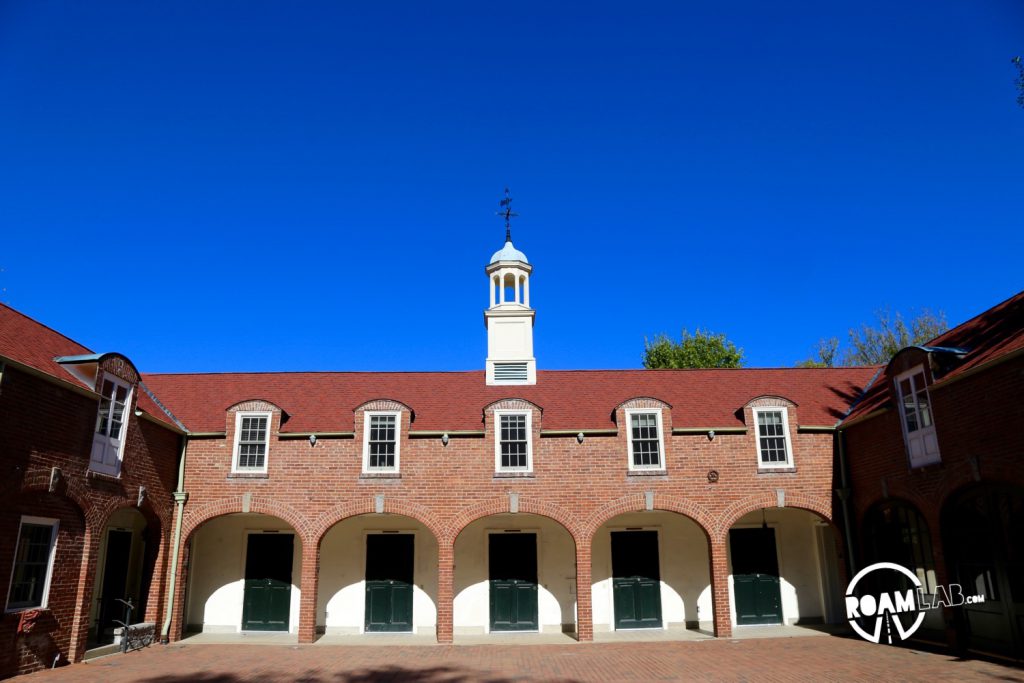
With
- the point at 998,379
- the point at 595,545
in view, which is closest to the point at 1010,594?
the point at 998,379

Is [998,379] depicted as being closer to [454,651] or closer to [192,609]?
[454,651]

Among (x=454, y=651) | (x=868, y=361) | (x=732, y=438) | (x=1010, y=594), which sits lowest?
(x=454, y=651)

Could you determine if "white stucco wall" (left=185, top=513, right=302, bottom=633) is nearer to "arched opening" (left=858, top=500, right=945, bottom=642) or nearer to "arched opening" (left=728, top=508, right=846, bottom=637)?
"arched opening" (left=728, top=508, right=846, bottom=637)

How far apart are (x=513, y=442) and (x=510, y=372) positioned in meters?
4.85

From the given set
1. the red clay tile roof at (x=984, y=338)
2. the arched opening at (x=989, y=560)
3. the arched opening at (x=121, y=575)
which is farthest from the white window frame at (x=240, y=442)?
the arched opening at (x=989, y=560)

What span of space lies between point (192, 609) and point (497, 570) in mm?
8695

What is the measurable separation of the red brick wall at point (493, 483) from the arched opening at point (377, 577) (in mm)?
1437

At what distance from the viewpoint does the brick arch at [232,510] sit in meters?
18.9

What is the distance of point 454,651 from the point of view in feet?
54.9

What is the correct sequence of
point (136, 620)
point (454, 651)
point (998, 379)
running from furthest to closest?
point (136, 620) → point (454, 651) → point (998, 379)

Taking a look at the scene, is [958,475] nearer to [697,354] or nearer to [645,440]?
[645,440]

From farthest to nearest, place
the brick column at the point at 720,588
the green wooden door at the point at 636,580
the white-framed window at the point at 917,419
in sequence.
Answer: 1. the green wooden door at the point at 636,580
2. the brick column at the point at 720,588
3. the white-framed window at the point at 917,419

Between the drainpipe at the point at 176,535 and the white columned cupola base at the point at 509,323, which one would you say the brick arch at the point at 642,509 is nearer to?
the white columned cupola base at the point at 509,323

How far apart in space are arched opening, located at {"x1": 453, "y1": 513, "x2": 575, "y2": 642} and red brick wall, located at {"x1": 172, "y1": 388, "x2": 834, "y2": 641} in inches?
67.2
